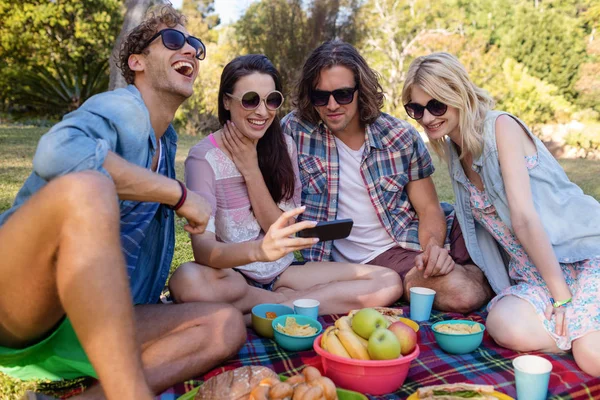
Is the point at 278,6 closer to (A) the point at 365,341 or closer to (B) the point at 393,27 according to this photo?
(B) the point at 393,27

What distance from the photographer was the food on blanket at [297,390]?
1993 mm

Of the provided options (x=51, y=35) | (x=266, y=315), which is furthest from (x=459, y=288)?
(x=51, y=35)

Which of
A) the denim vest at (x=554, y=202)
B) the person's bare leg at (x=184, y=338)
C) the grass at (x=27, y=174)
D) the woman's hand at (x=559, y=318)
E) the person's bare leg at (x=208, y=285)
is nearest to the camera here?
the person's bare leg at (x=184, y=338)

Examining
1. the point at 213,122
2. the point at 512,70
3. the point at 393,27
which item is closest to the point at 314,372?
the point at 213,122

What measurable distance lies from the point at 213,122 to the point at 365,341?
18.1m

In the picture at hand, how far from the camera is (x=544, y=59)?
26312 mm

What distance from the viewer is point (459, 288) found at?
3.62m

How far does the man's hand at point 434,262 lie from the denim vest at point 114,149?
5.48 ft

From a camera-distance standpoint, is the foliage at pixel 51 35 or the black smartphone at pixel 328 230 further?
the foliage at pixel 51 35

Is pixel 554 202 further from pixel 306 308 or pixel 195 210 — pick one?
pixel 195 210

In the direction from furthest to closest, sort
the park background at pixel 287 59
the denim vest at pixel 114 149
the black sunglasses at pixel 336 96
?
1. the park background at pixel 287 59
2. the black sunglasses at pixel 336 96
3. the denim vest at pixel 114 149

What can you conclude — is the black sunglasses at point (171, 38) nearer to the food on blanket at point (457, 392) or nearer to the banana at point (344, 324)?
the banana at point (344, 324)

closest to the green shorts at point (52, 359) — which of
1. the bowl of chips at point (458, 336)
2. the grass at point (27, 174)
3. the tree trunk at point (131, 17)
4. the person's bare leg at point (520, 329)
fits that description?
the grass at point (27, 174)

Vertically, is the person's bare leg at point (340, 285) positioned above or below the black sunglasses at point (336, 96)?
below
